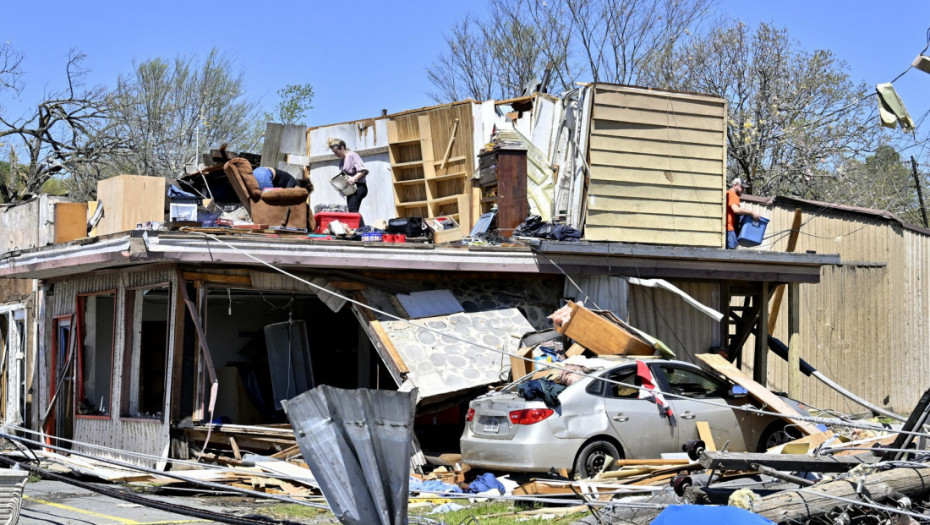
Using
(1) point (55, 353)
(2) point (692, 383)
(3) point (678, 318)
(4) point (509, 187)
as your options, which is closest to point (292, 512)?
(2) point (692, 383)

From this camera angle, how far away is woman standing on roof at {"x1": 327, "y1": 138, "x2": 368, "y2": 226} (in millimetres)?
17906

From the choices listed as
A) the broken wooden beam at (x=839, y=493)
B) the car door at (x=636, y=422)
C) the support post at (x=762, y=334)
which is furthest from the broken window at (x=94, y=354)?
the broken wooden beam at (x=839, y=493)

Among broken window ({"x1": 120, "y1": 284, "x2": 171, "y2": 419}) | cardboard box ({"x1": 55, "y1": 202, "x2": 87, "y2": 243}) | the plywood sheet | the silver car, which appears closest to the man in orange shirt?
the plywood sheet

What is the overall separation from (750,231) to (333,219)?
7.25 m

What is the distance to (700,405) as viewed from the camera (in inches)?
516

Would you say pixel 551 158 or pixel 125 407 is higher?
pixel 551 158

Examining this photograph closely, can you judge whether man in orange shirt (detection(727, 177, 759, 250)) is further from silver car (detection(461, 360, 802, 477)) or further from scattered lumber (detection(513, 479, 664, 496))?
scattered lumber (detection(513, 479, 664, 496))

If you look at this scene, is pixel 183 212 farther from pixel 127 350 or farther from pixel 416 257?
pixel 416 257

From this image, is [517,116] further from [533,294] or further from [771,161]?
[771,161]

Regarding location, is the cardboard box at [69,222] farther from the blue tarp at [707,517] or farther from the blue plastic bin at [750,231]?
the blue tarp at [707,517]

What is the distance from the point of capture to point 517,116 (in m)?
19.7

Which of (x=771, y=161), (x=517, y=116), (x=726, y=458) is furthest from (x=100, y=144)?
(x=726, y=458)

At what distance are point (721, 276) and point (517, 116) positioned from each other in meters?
5.38

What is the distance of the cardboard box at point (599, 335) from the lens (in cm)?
1409
